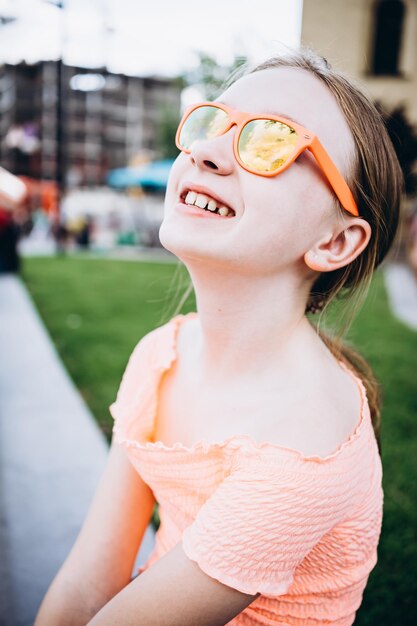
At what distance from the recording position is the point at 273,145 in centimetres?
102

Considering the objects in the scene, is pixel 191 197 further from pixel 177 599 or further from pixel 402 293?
pixel 402 293

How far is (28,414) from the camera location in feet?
11.6

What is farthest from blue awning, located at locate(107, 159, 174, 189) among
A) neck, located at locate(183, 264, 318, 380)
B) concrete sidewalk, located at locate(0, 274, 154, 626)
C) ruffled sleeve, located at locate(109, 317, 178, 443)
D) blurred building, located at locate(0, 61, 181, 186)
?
blurred building, located at locate(0, 61, 181, 186)

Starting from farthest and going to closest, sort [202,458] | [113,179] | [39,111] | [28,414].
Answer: [39,111]
[113,179]
[28,414]
[202,458]

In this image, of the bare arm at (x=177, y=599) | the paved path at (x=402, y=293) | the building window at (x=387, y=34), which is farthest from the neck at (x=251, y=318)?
the building window at (x=387, y=34)

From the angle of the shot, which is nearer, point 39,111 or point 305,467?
point 305,467

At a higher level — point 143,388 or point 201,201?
point 201,201

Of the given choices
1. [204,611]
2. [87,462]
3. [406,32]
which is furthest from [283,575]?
[406,32]

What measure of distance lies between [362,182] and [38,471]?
2.32 meters

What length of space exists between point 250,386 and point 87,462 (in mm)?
2038

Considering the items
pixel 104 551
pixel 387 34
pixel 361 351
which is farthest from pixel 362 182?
pixel 387 34

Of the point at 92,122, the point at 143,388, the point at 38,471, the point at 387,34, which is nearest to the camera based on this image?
the point at 143,388

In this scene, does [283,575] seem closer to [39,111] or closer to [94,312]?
[94,312]

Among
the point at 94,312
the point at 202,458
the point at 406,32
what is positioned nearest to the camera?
the point at 202,458
